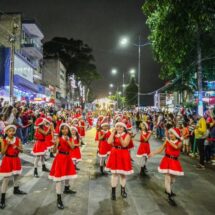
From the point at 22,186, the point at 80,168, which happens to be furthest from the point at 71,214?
the point at 80,168

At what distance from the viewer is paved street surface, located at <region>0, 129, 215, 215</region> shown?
6.78 meters

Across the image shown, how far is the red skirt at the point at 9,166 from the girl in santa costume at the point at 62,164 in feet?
2.75

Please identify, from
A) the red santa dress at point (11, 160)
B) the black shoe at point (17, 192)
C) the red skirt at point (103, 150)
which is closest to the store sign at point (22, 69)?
the red skirt at point (103, 150)

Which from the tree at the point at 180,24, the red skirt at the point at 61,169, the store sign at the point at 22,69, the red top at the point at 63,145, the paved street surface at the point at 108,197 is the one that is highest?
the store sign at the point at 22,69

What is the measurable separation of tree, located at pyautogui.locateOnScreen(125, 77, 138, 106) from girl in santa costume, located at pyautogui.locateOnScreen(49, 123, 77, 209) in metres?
101

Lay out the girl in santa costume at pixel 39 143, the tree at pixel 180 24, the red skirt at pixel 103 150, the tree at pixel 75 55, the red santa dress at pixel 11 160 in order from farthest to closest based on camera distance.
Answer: the tree at pixel 75 55
the red skirt at pixel 103 150
the girl in santa costume at pixel 39 143
the tree at pixel 180 24
the red santa dress at pixel 11 160

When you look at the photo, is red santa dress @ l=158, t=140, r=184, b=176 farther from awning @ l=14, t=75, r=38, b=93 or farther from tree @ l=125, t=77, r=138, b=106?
tree @ l=125, t=77, r=138, b=106

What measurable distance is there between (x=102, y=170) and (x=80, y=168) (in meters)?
1.24

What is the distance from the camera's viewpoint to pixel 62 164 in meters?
7.20

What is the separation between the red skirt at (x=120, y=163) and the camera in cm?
760

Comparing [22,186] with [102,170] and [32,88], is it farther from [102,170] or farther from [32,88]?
[32,88]

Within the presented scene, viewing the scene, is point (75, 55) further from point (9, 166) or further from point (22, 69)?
point (9, 166)

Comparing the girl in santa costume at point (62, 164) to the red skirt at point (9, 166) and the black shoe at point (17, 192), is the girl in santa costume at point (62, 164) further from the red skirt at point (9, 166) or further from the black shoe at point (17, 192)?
the black shoe at point (17, 192)

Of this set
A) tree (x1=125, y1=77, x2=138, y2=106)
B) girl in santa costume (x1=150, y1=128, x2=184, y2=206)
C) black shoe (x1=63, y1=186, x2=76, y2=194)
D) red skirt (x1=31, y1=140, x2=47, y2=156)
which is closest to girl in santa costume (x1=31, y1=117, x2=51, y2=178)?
red skirt (x1=31, y1=140, x2=47, y2=156)
